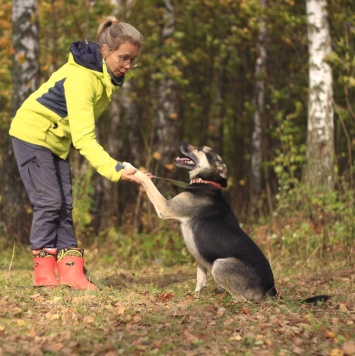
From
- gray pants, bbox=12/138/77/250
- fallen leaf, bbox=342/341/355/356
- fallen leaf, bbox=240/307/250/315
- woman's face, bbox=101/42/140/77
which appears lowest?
fallen leaf, bbox=240/307/250/315

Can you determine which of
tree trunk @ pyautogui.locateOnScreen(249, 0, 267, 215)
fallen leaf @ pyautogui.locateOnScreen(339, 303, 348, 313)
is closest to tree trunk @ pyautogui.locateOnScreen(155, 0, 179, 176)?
tree trunk @ pyautogui.locateOnScreen(249, 0, 267, 215)

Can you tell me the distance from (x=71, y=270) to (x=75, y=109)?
4.92 ft

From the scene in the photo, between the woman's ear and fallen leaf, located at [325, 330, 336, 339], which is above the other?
the woman's ear

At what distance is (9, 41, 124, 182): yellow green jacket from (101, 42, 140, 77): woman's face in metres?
0.05

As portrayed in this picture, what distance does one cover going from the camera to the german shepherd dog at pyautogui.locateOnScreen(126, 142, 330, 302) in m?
5.67

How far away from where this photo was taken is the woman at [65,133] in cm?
554

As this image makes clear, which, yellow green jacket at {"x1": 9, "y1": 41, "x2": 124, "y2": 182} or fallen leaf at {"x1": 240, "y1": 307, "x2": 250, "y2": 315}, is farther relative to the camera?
yellow green jacket at {"x1": 9, "y1": 41, "x2": 124, "y2": 182}

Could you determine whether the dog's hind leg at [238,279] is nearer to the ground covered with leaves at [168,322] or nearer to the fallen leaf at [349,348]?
the ground covered with leaves at [168,322]

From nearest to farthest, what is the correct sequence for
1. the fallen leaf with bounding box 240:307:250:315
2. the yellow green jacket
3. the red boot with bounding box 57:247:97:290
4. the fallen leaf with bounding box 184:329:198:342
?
the fallen leaf with bounding box 184:329:198:342
the fallen leaf with bounding box 240:307:250:315
the yellow green jacket
the red boot with bounding box 57:247:97:290

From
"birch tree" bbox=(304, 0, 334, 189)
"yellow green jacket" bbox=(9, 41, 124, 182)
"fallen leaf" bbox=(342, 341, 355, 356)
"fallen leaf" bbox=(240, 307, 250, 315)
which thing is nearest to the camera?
"fallen leaf" bbox=(342, 341, 355, 356)

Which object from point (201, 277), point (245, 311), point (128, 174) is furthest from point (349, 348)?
point (128, 174)

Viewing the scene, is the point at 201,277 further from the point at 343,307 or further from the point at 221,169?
the point at 343,307

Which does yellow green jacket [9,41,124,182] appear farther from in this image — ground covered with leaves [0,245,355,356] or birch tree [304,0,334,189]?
birch tree [304,0,334,189]

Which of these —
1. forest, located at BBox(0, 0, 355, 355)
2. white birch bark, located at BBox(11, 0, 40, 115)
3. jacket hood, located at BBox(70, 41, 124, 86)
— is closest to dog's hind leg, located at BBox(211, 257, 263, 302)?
forest, located at BBox(0, 0, 355, 355)
